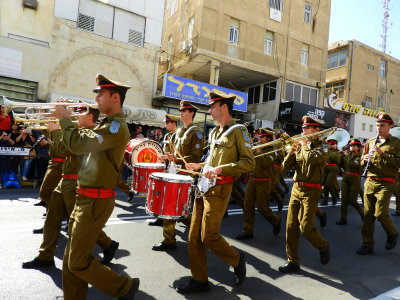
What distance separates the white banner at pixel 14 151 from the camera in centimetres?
869

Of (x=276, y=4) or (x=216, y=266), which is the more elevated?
(x=276, y=4)

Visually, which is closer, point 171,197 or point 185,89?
point 171,197

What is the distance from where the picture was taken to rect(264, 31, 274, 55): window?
22.2 meters

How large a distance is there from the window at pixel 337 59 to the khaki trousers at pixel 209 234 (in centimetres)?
3155

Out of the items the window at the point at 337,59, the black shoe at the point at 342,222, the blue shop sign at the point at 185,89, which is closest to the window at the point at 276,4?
the blue shop sign at the point at 185,89

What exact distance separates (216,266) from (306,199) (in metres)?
1.64

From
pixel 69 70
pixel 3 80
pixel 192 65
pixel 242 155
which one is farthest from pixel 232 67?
pixel 242 155

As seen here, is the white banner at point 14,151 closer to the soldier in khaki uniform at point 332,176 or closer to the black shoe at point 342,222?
the black shoe at point 342,222

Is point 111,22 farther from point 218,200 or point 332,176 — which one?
point 218,200

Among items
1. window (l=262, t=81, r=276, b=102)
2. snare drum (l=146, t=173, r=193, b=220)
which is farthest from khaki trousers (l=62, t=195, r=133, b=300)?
window (l=262, t=81, r=276, b=102)

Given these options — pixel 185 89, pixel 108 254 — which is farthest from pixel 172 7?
pixel 108 254

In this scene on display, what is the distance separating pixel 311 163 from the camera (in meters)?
4.56

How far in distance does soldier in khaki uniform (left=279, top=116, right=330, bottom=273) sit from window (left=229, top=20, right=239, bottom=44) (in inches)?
692

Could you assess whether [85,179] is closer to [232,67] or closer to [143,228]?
[143,228]
